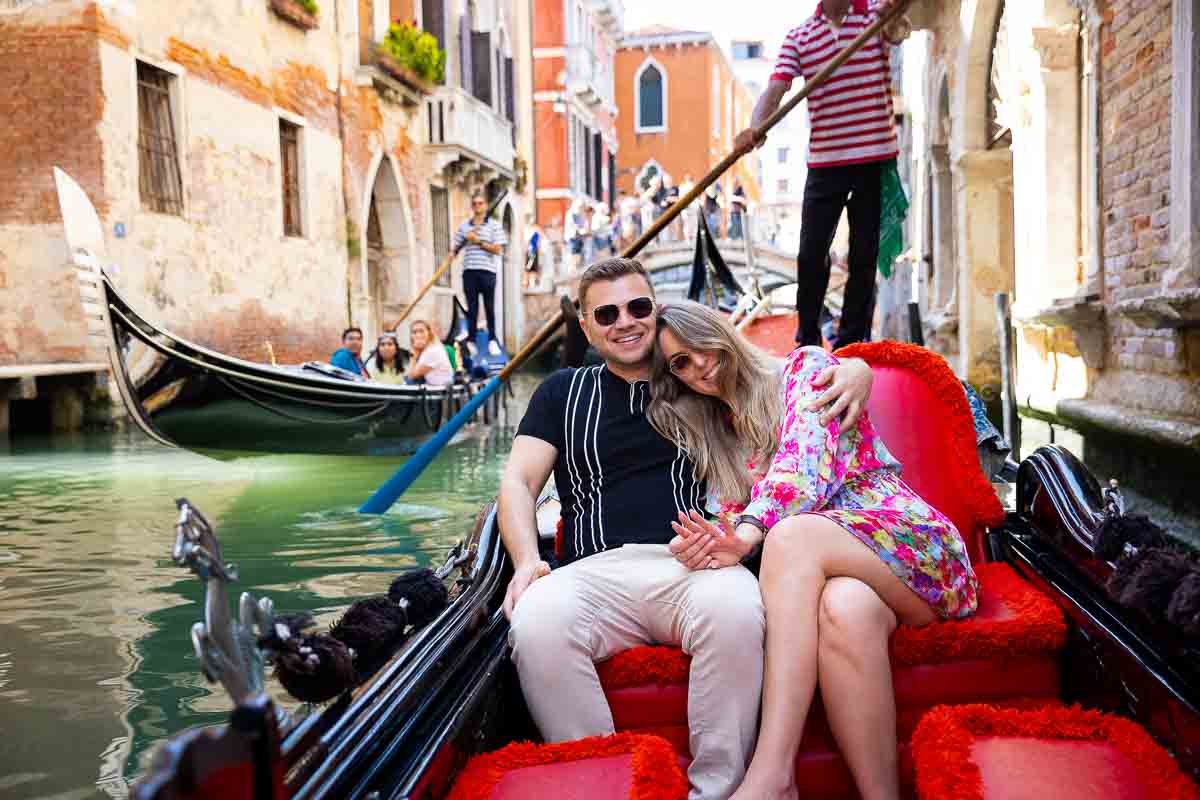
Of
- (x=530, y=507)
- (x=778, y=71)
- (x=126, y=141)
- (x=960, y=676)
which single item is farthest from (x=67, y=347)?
(x=960, y=676)

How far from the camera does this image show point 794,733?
43.3 inches

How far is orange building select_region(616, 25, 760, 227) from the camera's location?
71.5 ft

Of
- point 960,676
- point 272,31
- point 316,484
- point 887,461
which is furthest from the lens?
point 272,31

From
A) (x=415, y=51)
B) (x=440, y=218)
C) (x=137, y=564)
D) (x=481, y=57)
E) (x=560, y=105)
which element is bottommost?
(x=137, y=564)

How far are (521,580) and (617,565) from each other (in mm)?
103

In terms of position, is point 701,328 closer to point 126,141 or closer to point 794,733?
point 794,733

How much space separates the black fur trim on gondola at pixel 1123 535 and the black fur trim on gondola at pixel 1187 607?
0.14 meters

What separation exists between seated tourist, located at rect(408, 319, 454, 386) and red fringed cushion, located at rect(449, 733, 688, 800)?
5.04 meters

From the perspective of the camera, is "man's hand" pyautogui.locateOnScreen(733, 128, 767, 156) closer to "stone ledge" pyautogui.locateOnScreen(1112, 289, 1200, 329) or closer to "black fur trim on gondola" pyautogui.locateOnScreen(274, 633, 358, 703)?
"stone ledge" pyautogui.locateOnScreen(1112, 289, 1200, 329)

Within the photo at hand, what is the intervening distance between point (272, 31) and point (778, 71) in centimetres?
531

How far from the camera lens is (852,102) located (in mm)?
2492

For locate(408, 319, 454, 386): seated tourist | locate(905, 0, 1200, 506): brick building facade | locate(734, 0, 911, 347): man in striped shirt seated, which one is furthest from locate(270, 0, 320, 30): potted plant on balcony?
locate(734, 0, 911, 347): man in striped shirt seated

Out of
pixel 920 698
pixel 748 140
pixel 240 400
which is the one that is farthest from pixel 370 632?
pixel 240 400

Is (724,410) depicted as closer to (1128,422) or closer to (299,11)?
(1128,422)
